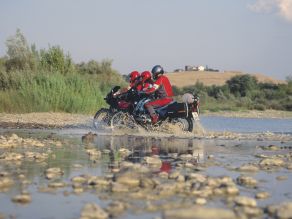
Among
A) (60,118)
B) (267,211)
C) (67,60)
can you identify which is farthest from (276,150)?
(67,60)

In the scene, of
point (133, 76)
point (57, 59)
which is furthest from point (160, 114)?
point (57, 59)

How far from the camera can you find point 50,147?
11344 mm

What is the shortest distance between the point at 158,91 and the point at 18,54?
880 inches

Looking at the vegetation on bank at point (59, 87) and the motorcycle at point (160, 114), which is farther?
the vegetation on bank at point (59, 87)

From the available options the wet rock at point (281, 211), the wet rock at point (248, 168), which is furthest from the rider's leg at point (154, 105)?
the wet rock at point (281, 211)

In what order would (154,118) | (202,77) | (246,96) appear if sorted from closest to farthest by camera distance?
(154,118) < (246,96) < (202,77)

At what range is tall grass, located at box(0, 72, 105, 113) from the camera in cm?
2664

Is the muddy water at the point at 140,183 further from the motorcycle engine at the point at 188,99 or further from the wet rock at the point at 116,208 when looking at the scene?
the motorcycle engine at the point at 188,99

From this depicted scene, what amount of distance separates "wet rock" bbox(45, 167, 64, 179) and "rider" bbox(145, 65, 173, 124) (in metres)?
9.22

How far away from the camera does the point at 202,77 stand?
94125 millimetres

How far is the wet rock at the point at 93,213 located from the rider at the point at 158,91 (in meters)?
11.6

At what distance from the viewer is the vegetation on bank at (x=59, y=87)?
26781mm

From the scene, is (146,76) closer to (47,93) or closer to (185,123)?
(185,123)

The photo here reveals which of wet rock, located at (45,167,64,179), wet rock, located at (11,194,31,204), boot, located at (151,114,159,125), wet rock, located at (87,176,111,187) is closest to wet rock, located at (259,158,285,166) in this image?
wet rock, located at (87,176,111,187)
